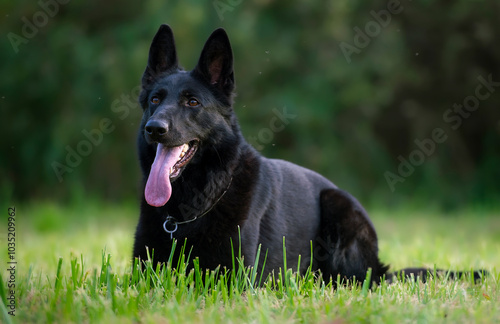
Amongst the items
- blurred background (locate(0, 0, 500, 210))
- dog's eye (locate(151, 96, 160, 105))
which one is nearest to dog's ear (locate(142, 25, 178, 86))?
dog's eye (locate(151, 96, 160, 105))

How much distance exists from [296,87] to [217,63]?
6.64 m

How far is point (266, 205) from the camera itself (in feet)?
11.9

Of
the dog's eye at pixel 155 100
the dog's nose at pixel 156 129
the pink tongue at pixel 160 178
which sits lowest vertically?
the pink tongue at pixel 160 178

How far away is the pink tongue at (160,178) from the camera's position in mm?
3227

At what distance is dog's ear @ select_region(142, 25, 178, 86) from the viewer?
12.5 ft

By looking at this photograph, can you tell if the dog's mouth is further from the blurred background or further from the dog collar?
the blurred background

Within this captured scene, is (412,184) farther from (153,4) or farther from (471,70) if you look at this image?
(153,4)

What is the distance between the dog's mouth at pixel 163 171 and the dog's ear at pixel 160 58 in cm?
70

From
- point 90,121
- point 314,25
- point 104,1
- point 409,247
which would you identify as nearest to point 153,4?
point 104,1

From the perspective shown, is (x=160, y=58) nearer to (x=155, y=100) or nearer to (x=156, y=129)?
(x=155, y=100)

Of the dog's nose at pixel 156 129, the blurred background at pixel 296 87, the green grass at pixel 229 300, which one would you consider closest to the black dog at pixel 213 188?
the dog's nose at pixel 156 129

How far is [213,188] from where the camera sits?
3459mm

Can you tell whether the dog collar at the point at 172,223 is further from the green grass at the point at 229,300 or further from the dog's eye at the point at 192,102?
the dog's eye at the point at 192,102

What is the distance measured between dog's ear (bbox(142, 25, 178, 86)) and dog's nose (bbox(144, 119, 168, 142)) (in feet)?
2.38
